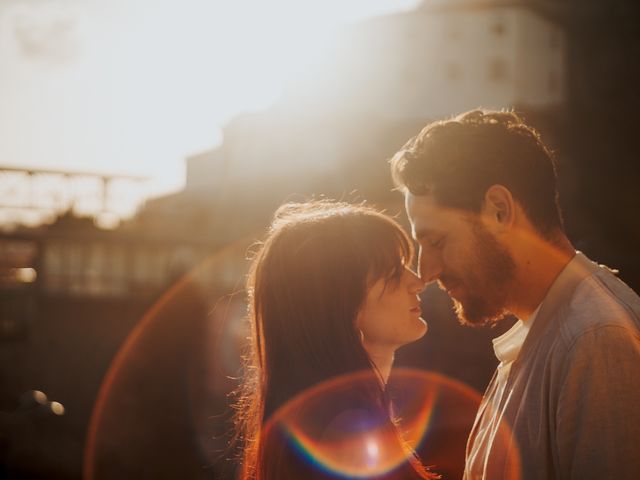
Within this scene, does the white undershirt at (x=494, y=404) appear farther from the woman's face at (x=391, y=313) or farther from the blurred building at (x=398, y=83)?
the blurred building at (x=398, y=83)

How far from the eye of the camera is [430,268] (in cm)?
299

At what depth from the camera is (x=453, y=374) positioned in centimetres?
1277

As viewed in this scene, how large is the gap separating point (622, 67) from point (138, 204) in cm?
2305

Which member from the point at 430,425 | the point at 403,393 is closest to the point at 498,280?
the point at 430,425

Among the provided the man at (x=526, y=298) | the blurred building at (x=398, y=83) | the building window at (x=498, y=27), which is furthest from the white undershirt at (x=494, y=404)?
the building window at (x=498, y=27)

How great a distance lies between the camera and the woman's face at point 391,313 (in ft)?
8.63

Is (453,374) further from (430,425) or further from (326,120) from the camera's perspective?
(326,120)

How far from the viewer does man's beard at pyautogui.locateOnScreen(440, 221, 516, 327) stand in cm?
279

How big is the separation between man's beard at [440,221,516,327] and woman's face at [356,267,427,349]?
224 millimetres

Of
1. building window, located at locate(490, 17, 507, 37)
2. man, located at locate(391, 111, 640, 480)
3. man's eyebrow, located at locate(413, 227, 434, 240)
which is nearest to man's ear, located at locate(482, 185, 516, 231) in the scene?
man, located at locate(391, 111, 640, 480)

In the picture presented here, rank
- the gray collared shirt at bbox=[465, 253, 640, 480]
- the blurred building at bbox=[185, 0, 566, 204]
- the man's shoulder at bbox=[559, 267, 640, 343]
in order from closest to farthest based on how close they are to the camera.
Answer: the gray collared shirt at bbox=[465, 253, 640, 480], the man's shoulder at bbox=[559, 267, 640, 343], the blurred building at bbox=[185, 0, 566, 204]

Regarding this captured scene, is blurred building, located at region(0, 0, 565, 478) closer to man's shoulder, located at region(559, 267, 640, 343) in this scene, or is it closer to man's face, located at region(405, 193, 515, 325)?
man's face, located at region(405, 193, 515, 325)

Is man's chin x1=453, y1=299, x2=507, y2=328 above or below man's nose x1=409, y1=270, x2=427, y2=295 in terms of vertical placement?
below

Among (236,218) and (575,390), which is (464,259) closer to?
(575,390)
